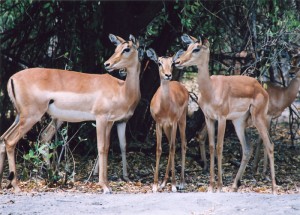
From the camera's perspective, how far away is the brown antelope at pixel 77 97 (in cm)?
846

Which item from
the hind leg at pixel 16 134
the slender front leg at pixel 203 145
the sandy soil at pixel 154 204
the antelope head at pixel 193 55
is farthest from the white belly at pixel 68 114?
the slender front leg at pixel 203 145

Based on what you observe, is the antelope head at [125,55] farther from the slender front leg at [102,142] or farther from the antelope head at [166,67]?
the slender front leg at [102,142]

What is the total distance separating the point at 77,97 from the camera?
28.7 feet

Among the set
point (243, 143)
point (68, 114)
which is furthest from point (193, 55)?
point (68, 114)

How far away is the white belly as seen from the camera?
8680mm

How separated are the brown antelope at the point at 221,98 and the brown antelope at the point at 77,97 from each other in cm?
70

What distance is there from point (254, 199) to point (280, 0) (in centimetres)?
414

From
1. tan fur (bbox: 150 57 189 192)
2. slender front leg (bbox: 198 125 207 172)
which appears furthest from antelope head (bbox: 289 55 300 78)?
tan fur (bbox: 150 57 189 192)

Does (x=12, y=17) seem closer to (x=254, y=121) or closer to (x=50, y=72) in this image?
(x=50, y=72)

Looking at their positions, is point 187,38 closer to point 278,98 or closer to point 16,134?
point 16,134

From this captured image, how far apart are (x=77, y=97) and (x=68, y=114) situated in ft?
0.70

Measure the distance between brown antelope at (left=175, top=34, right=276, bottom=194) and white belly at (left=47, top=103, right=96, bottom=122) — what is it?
117 centimetres

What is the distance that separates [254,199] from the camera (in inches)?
280

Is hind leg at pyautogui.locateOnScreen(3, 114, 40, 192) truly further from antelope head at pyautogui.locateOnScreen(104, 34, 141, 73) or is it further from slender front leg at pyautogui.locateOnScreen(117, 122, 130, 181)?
slender front leg at pyautogui.locateOnScreen(117, 122, 130, 181)
